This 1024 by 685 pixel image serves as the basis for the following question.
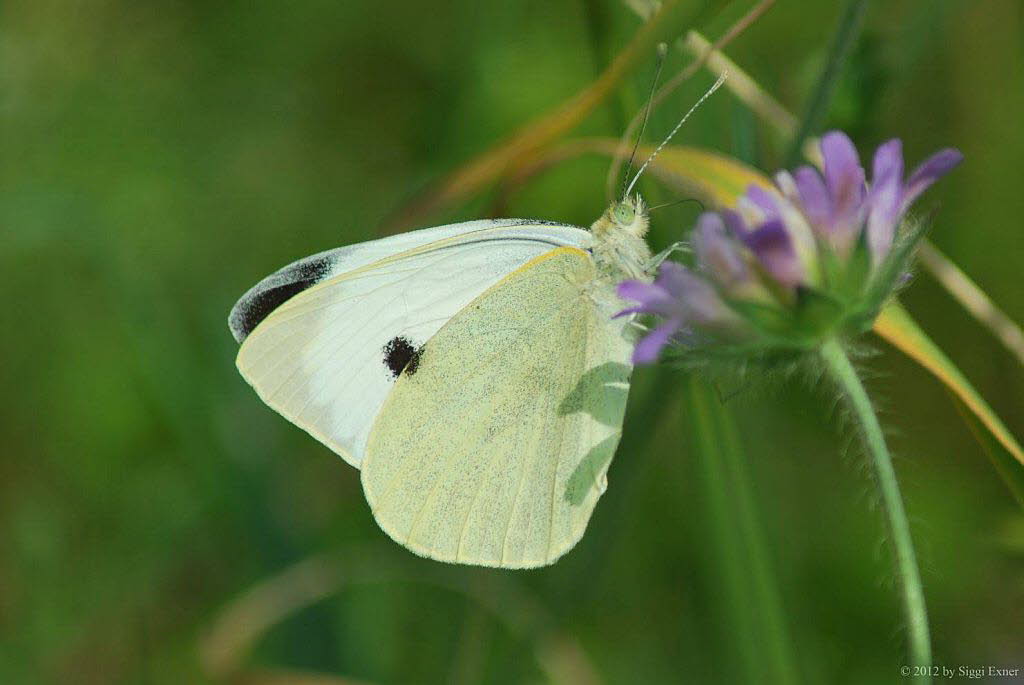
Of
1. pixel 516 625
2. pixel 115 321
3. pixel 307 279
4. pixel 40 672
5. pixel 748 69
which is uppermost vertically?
pixel 748 69

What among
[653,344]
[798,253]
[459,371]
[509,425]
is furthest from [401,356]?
[798,253]

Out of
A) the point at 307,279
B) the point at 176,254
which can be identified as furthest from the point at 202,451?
the point at 176,254

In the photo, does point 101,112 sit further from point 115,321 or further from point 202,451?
point 202,451

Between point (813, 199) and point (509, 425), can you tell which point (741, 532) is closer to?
point (509, 425)

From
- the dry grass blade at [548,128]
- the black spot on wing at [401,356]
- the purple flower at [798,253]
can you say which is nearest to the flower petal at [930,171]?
the purple flower at [798,253]

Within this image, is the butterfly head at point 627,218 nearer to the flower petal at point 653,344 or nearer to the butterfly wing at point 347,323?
the butterfly wing at point 347,323

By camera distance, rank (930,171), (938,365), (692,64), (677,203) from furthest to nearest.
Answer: (677,203), (692,64), (938,365), (930,171)
